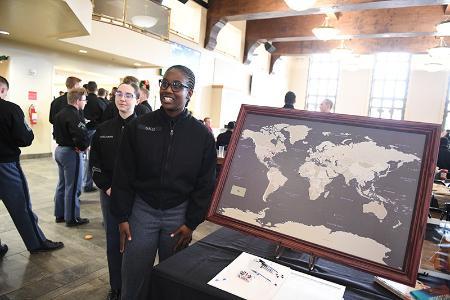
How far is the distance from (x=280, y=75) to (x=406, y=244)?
1445cm

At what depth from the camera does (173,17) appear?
8.18 m

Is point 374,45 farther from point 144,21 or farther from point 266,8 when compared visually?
point 144,21

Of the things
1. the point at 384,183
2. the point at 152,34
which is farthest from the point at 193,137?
the point at 152,34

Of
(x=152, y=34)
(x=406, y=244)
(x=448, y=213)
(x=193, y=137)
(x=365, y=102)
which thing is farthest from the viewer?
(x=365, y=102)

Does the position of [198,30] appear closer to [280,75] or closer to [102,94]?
[102,94]

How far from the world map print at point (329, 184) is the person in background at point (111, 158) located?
1056 mm

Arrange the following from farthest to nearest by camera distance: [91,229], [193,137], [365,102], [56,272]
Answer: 1. [365,102]
2. [91,229]
3. [56,272]
4. [193,137]

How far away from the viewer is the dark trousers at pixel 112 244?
2.03m

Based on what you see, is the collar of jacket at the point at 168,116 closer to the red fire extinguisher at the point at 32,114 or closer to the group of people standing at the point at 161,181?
the group of people standing at the point at 161,181

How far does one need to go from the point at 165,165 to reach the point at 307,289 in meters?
0.77

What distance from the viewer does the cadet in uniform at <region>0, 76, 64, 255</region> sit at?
2424 millimetres

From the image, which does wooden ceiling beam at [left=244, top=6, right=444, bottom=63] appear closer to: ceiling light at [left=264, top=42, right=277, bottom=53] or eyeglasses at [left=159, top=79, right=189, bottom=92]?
ceiling light at [left=264, top=42, right=277, bottom=53]

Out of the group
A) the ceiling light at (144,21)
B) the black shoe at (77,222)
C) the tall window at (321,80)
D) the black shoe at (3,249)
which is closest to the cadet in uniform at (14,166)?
the black shoe at (3,249)

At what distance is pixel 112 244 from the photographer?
205 centimetres
